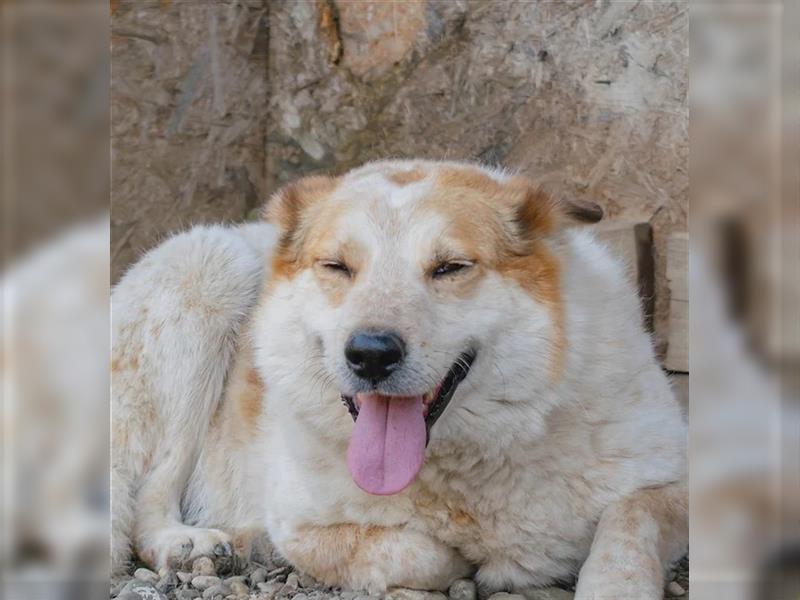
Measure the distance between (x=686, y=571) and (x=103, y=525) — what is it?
2.14m

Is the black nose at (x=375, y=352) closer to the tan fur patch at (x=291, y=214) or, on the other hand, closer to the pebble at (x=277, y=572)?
the tan fur patch at (x=291, y=214)

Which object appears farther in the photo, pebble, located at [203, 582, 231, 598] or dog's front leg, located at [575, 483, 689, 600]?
pebble, located at [203, 582, 231, 598]

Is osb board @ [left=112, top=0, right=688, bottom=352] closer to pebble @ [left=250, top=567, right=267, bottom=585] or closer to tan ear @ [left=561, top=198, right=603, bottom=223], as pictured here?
tan ear @ [left=561, top=198, right=603, bottom=223]

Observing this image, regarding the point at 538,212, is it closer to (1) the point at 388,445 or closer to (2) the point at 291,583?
(1) the point at 388,445

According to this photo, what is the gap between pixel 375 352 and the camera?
3.13 meters

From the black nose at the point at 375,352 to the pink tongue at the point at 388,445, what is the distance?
22 cm

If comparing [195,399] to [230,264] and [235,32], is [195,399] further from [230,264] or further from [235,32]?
[235,32]

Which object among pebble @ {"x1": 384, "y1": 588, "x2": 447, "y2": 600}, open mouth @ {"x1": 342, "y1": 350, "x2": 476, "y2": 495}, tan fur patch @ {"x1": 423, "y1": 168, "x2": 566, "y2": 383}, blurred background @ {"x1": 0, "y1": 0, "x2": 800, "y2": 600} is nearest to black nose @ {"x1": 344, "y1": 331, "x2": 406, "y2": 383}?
open mouth @ {"x1": 342, "y1": 350, "x2": 476, "y2": 495}

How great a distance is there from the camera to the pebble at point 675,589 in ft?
11.2

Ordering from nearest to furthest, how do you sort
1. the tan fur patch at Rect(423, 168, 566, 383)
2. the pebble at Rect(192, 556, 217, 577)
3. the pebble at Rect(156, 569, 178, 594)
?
1. the tan fur patch at Rect(423, 168, 566, 383)
2. the pebble at Rect(156, 569, 178, 594)
3. the pebble at Rect(192, 556, 217, 577)

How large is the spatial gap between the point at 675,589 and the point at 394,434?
1084mm

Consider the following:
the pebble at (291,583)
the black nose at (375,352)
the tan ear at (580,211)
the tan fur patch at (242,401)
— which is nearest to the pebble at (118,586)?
the pebble at (291,583)

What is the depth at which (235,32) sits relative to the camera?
5348 millimetres

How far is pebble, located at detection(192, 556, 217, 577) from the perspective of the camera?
13.5ft
